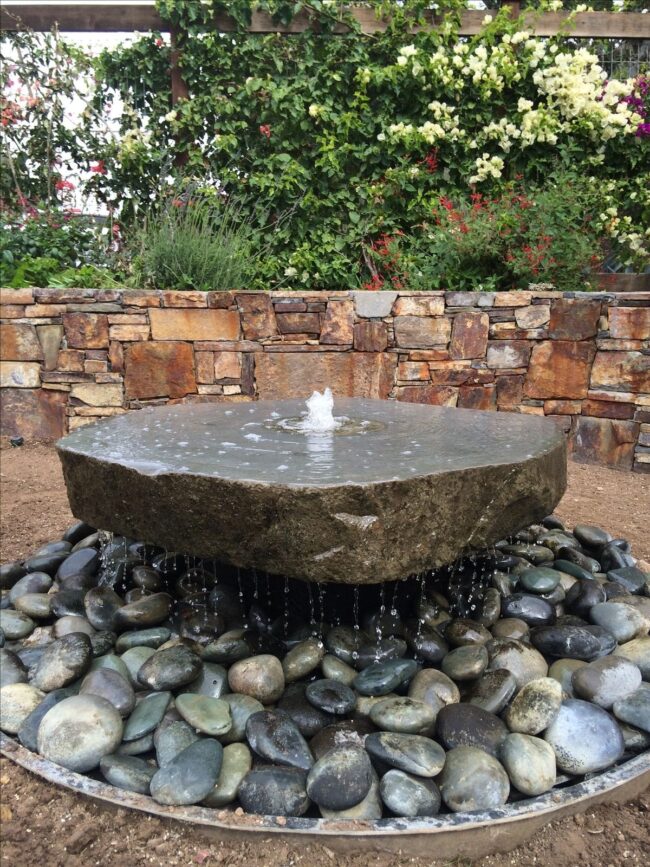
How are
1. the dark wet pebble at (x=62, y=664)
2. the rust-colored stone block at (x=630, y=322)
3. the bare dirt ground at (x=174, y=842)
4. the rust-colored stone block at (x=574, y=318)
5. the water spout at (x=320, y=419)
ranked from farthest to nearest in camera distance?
the rust-colored stone block at (x=574, y=318)
the rust-colored stone block at (x=630, y=322)
the water spout at (x=320, y=419)
the dark wet pebble at (x=62, y=664)
the bare dirt ground at (x=174, y=842)

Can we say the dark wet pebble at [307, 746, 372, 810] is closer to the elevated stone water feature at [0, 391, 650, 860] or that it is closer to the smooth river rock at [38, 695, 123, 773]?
the elevated stone water feature at [0, 391, 650, 860]

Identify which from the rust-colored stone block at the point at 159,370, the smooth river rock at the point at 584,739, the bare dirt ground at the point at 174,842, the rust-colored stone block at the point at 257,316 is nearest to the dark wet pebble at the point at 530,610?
the smooth river rock at the point at 584,739

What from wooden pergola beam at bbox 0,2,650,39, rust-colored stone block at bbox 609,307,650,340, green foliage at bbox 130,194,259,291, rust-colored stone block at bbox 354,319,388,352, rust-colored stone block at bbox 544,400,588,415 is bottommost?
rust-colored stone block at bbox 544,400,588,415

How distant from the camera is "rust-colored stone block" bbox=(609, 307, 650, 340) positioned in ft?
13.8

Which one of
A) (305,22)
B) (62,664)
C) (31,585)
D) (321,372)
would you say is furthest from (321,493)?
(305,22)

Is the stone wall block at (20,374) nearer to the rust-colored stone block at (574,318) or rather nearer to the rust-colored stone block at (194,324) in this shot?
the rust-colored stone block at (194,324)

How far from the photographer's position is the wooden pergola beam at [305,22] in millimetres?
5492

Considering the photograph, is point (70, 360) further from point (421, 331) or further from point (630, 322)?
point (630, 322)

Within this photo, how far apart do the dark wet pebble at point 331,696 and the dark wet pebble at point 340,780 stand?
0.19 meters

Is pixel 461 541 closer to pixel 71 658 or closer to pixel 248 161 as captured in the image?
pixel 71 658

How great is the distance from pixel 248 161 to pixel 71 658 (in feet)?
15.9

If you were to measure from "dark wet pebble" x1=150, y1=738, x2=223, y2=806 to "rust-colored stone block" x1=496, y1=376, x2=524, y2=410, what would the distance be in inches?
137

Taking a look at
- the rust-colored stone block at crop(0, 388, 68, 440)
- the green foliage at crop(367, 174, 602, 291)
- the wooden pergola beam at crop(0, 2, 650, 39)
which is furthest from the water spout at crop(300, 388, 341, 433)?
the wooden pergola beam at crop(0, 2, 650, 39)

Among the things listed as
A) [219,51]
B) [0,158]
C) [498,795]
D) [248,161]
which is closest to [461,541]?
[498,795]
